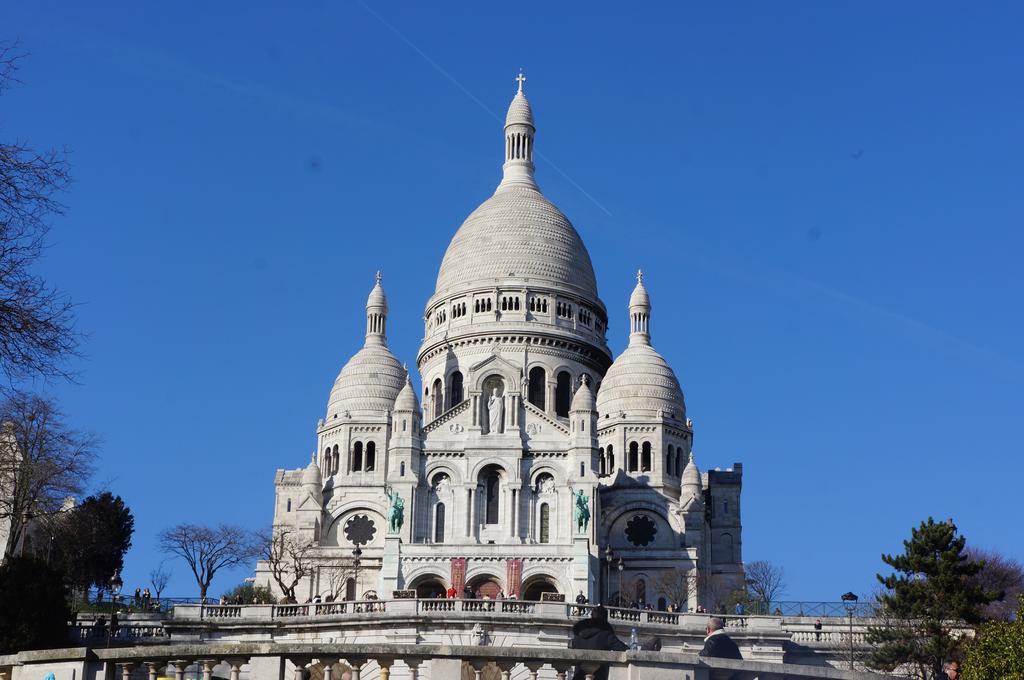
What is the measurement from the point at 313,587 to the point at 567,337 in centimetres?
2504

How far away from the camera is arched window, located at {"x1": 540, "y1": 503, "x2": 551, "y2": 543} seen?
83000 mm

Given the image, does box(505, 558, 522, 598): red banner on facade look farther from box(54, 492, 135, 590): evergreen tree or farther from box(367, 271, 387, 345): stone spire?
box(367, 271, 387, 345): stone spire

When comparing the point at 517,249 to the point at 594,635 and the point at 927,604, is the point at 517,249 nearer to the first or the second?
the point at 927,604

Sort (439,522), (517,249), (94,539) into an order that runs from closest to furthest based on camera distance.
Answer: (94,539), (439,522), (517,249)

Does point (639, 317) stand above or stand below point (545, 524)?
above

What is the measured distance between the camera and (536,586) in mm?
79062

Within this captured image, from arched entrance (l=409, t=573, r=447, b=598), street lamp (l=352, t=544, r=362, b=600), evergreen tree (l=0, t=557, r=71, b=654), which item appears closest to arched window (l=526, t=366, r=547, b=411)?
street lamp (l=352, t=544, r=362, b=600)

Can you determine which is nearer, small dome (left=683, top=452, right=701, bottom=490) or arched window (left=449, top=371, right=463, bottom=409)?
small dome (left=683, top=452, right=701, bottom=490)

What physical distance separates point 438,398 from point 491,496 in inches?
587

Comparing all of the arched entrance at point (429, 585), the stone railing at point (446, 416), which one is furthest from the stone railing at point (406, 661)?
the stone railing at point (446, 416)

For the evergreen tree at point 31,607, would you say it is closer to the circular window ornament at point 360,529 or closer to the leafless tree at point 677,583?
the leafless tree at point 677,583

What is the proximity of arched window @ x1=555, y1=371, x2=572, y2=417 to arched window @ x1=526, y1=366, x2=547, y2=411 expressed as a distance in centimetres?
92

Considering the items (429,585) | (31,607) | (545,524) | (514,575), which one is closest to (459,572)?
(429,585)

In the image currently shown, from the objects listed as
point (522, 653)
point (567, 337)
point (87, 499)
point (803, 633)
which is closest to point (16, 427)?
point (87, 499)
